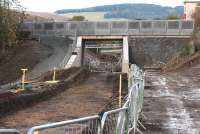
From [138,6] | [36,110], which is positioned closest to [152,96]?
[36,110]

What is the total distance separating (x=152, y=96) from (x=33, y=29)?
44.2 meters

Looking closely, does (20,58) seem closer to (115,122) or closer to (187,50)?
(187,50)

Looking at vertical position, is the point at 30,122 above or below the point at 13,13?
below

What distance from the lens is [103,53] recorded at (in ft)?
269

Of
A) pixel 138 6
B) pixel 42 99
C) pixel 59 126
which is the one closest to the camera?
pixel 59 126

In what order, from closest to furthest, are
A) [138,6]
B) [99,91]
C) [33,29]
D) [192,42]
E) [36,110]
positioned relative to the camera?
1. [36,110]
2. [99,91]
3. [192,42]
4. [33,29]
5. [138,6]

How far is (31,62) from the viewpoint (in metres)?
52.8

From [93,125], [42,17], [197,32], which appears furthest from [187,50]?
[42,17]

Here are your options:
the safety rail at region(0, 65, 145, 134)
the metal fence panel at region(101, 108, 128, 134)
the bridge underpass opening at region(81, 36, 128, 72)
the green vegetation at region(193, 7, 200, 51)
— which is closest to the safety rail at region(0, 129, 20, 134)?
the safety rail at region(0, 65, 145, 134)

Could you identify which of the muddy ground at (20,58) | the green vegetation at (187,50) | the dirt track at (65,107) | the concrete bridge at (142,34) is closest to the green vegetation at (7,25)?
the muddy ground at (20,58)

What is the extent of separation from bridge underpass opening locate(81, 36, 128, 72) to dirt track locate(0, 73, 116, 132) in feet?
100

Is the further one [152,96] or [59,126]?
[152,96]

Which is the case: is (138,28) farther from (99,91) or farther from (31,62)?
(99,91)

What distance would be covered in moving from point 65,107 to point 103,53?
5748 cm
